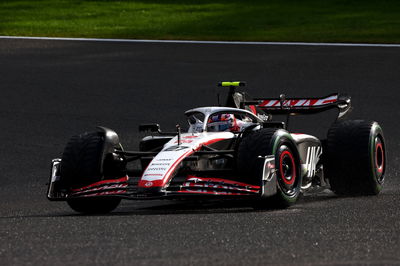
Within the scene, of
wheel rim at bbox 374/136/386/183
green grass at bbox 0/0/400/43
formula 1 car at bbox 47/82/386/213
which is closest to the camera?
formula 1 car at bbox 47/82/386/213

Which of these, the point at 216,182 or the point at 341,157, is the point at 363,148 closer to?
the point at 341,157

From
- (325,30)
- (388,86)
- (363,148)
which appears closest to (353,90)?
(388,86)

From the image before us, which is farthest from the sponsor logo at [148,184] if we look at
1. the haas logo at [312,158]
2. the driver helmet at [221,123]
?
the haas logo at [312,158]

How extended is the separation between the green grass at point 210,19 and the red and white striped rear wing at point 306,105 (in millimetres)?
9727

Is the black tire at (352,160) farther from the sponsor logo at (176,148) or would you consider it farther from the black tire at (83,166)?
the black tire at (83,166)

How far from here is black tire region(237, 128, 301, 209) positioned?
31.6 feet

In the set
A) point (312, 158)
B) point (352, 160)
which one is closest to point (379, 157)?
→ point (352, 160)

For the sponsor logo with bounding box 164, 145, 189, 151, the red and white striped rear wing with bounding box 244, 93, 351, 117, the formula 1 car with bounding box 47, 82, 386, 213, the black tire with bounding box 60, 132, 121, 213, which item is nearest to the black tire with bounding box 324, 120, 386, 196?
the formula 1 car with bounding box 47, 82, 386, 213

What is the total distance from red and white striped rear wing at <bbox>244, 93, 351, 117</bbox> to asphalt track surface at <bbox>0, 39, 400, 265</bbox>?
0.92 m

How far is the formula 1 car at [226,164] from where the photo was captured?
9516 millimetres

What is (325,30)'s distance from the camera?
22750 millimetres

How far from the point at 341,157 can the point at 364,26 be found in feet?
41.3

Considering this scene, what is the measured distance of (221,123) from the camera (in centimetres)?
1081

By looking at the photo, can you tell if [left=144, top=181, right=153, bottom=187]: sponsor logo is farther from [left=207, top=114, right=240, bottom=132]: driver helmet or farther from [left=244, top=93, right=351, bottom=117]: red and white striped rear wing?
[left=244, top=93, right=351, bottom=117]: red and white striped rear wing
